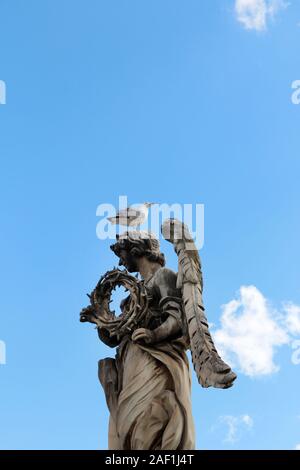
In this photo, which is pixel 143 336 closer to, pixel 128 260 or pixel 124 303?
pixel 124 303

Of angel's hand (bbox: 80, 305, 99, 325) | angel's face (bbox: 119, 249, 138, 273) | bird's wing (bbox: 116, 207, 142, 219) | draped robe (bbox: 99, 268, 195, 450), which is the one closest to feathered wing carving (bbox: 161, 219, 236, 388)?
draped robe (bbox: 99, 268, 195, 450)

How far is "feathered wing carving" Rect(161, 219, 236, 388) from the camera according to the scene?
23.2 feet

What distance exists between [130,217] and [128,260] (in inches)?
23.9

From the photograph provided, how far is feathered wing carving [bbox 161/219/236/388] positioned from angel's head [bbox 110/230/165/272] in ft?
1.69

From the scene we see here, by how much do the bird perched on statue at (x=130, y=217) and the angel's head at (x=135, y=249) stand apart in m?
0.22

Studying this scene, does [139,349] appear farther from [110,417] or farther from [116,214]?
[116,214]

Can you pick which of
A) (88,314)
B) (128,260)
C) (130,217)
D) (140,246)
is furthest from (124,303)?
(130,217)

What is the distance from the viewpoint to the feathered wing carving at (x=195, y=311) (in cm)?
707

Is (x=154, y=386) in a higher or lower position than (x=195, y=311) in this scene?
lower

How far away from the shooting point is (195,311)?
7.99 m

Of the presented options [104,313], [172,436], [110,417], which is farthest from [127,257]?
[172,436]

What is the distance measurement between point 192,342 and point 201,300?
64cm

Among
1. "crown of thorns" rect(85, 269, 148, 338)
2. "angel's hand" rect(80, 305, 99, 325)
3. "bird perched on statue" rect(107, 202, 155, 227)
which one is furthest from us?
"bird perched on statue" rect(107, 202, 155, 227)

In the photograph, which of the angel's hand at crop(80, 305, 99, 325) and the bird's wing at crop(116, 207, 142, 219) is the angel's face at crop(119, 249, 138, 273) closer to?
the bird's wing at crop(116, 207, 142, 219)
